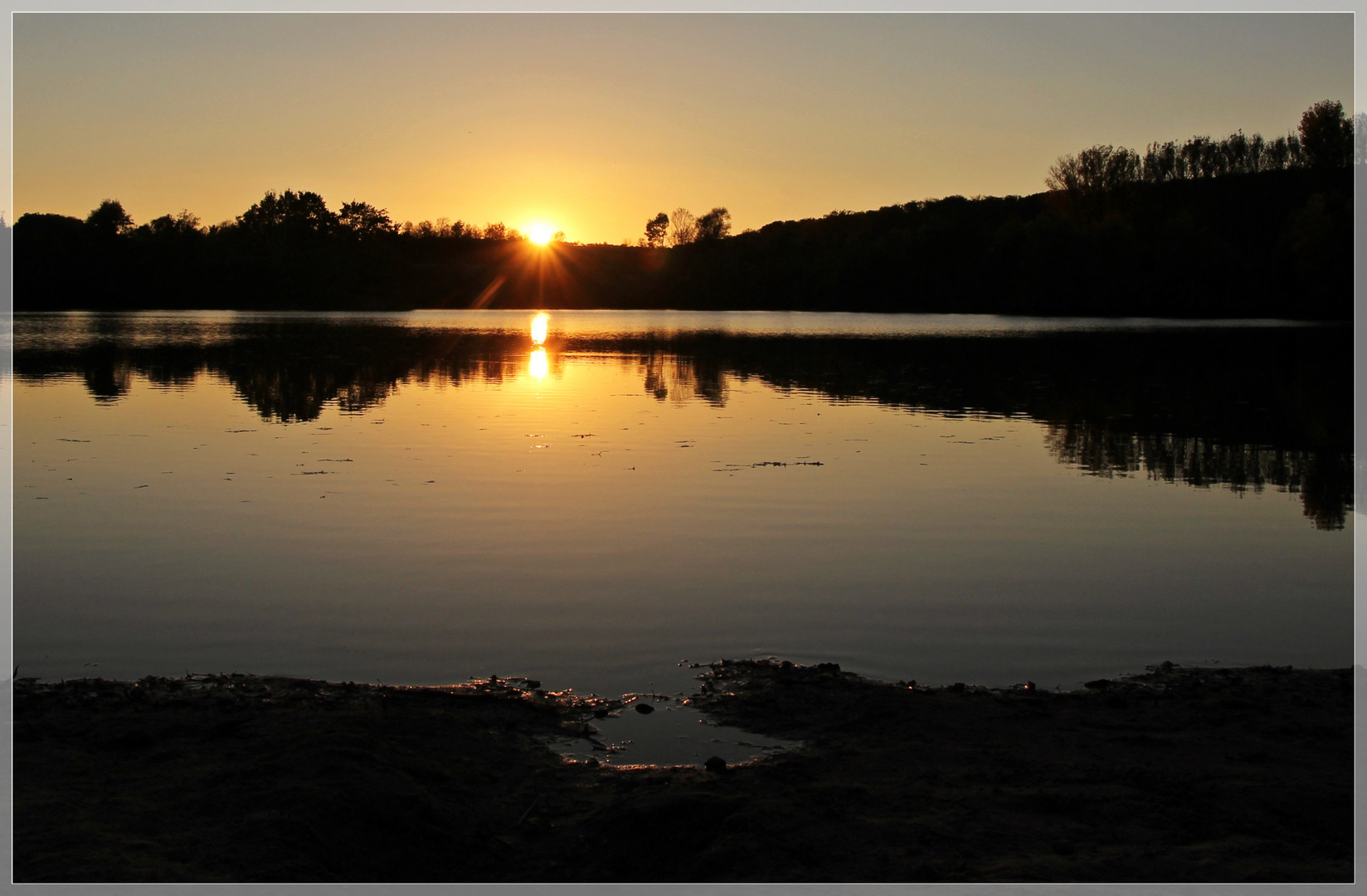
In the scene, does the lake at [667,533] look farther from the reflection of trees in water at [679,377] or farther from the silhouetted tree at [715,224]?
the silhouetted tree at [715,224]

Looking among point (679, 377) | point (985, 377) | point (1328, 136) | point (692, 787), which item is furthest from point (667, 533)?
point (1328, 136)

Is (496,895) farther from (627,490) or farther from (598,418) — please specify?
(598,418)

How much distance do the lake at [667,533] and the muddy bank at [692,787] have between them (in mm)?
774

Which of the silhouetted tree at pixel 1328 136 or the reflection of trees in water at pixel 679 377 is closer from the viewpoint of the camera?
the reflection of trees in water at pixel 679 377

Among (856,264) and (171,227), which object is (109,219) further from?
(856,264)

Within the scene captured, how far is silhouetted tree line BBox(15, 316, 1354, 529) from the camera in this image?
708 inches

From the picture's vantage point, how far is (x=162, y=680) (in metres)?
7.12

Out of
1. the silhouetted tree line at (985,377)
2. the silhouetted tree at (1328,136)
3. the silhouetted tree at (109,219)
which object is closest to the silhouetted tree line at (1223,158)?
the silhouetted tree at (1328,136)

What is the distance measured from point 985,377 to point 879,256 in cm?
10760

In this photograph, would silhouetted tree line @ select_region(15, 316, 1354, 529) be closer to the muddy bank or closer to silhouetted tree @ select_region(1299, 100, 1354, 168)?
the muddy bank

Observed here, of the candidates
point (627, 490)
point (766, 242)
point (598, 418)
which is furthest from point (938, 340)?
point (766, 242)

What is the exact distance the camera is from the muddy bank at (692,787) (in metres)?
4.89

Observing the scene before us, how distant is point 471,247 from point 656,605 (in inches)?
7659

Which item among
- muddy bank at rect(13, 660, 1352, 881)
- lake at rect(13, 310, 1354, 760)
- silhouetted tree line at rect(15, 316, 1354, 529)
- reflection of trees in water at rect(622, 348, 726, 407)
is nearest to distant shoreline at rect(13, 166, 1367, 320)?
silhouetted tree line at rect(15, 316, 1354, 529)
